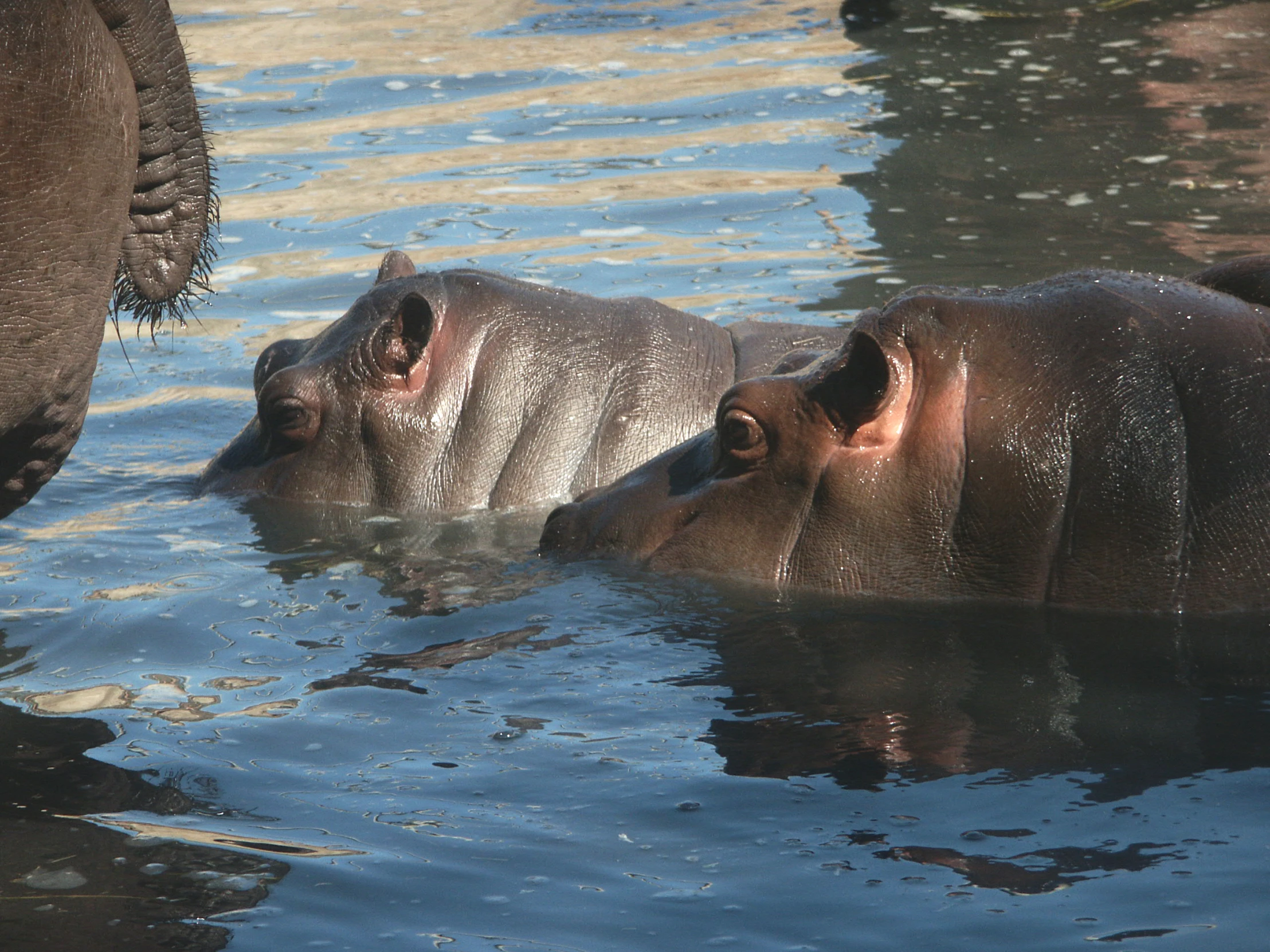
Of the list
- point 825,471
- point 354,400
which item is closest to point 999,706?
point 825,471

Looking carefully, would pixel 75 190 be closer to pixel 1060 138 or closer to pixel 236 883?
pixel 236 883

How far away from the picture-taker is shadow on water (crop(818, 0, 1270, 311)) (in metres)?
9.95

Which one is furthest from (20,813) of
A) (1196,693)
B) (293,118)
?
(293,118)

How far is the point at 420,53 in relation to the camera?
1770 centimetres

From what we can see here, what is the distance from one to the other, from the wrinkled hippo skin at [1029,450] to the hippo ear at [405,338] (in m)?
2.03

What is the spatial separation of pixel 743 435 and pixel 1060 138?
832 centimetres

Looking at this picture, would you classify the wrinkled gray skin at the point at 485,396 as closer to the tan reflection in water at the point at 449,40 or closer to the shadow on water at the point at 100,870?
the shadow on water at the point at 100,870

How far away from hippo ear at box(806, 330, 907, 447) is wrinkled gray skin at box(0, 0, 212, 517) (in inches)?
70.9

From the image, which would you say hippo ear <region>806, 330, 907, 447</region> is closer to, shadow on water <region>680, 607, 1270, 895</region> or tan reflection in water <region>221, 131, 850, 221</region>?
shadow on water <region>680, 607, 1270, 895</region>

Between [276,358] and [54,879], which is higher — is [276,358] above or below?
above

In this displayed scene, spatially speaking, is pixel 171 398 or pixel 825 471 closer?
pixel 825 471

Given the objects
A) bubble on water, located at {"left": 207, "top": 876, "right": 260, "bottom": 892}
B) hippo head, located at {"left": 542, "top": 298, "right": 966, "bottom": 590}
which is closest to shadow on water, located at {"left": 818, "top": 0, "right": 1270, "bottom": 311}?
hippo head, located at {"left": 542, "top": 298, "right": 966, "bottom": 590}

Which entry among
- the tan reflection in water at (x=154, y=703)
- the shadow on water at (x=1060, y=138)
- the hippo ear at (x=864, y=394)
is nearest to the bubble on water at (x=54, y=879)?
the tan reflection in water at (x=154, y=703)

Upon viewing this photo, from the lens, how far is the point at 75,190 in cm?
390
